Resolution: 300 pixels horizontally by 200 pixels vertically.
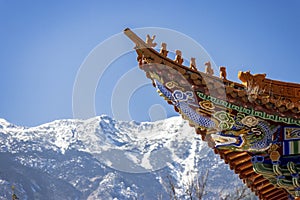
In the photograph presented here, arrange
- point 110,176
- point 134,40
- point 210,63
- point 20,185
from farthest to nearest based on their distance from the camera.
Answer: point 110,176
point 20,185
point 210,63
point 134,40

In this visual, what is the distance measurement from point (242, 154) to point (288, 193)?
754mm

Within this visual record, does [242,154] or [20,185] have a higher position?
[20,185]

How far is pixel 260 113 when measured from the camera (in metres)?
7.05

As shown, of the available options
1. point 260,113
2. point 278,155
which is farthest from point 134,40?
point 278,155

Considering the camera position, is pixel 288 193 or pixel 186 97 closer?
pixel 186 97

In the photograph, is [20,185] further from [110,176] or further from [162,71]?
[162,71]

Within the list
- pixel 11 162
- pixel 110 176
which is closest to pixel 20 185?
pixel 11 162

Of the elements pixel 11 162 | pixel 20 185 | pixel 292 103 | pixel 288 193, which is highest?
pixel 11 162

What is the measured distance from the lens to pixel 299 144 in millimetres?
7332

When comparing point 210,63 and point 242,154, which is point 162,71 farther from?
point 242,154

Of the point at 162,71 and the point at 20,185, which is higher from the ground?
the point at 20,185

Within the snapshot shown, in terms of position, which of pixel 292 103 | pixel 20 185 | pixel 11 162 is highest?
pixel 11 162

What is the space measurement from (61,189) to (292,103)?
561 feet

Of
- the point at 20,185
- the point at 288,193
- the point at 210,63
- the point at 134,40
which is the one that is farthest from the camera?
the point at 20,185
